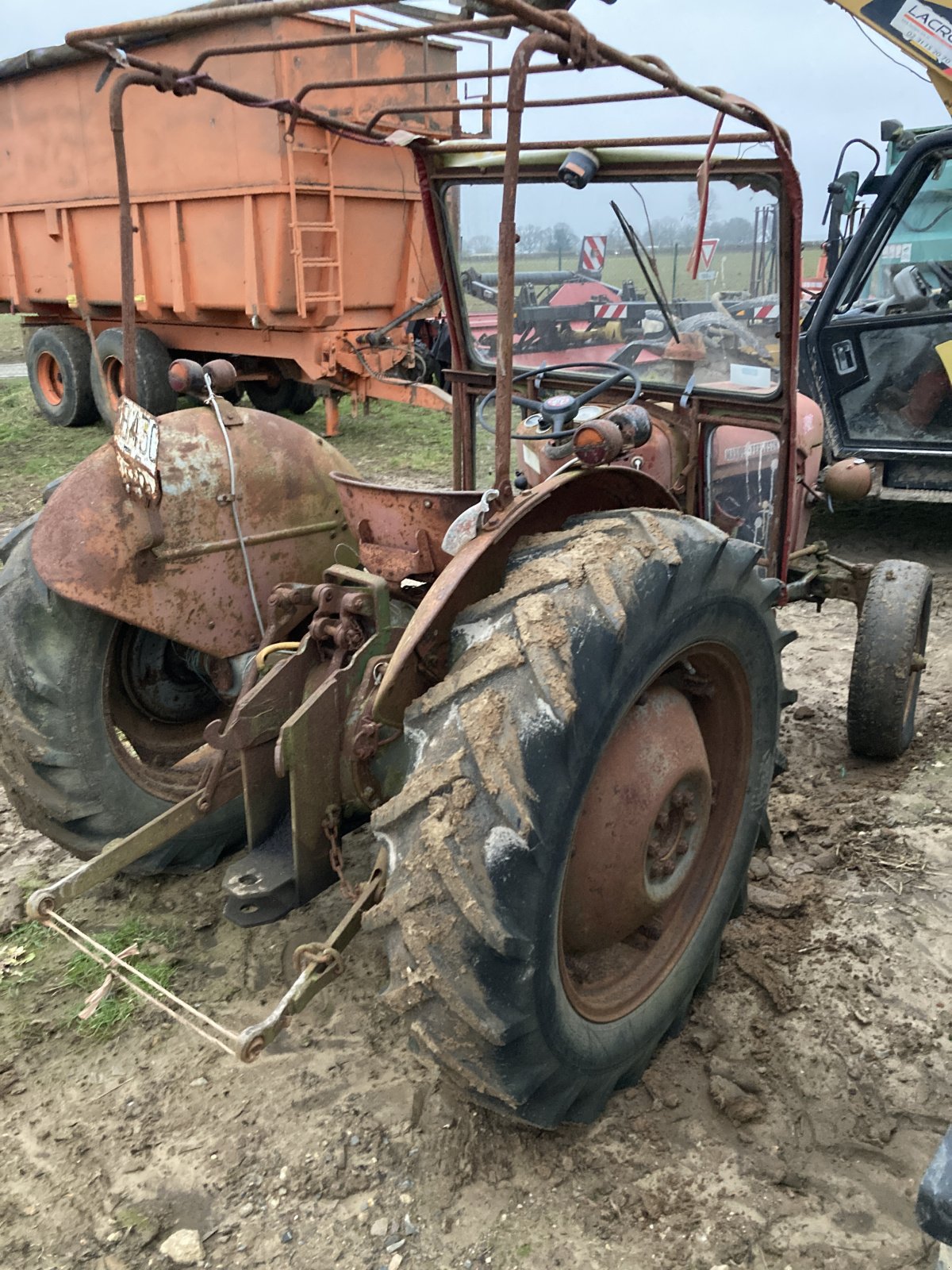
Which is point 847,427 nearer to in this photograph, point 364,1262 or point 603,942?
point 603,942

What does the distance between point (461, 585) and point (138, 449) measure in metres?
0.99

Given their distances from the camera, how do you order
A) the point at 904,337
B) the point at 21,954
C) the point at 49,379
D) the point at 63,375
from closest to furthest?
1. the point at 21,954
2. the point at 904,337
3. the point at 63,375
4. the point at 49,379

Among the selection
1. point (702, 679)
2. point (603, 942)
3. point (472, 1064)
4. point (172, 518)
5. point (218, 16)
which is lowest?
point (603, 942)

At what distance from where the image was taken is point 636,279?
3.29m

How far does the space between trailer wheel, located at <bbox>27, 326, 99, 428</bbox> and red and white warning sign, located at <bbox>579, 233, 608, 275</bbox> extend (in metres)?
8.41

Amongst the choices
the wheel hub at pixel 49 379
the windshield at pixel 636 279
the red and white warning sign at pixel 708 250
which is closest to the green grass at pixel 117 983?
the windshield at pixel 636 279

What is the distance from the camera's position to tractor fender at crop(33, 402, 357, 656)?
2.42m

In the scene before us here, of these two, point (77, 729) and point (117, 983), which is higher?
point (77, 729)

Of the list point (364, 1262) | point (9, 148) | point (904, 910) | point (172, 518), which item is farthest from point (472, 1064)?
point (9, 148)

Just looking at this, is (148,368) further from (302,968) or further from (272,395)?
(302,968)

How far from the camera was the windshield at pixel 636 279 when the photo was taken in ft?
10.1

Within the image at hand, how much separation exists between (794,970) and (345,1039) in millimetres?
1171

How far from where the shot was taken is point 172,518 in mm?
2527

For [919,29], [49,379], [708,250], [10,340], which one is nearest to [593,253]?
[708,250]
